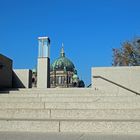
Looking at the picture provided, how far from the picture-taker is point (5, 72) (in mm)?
16359

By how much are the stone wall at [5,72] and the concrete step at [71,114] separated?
6.75 metres

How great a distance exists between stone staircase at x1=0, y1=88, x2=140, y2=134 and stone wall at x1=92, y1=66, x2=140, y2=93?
13.1ft

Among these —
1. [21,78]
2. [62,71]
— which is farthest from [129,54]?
[62,71]

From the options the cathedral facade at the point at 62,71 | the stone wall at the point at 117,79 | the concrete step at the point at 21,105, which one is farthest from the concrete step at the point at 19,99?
the cathedral facade at the point at 62,71

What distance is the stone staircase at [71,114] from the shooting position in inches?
318

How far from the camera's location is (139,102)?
9703mm

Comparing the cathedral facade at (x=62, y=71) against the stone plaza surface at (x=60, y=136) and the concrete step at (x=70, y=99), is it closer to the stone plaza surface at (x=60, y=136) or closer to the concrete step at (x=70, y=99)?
the concrete step at (x=70, y=99)

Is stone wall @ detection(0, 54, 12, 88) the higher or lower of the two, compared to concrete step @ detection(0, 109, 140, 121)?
higher

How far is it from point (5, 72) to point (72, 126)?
8786 mm

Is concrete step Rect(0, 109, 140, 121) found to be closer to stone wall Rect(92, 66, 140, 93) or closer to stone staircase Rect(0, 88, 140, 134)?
stone staircase Rect(0, 88, 140, 134)

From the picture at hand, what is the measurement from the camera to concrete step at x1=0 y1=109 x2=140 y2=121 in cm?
870

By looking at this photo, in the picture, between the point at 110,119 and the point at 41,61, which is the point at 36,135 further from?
the point at 41,61

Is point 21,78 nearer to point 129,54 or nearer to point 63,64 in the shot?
point 129,54

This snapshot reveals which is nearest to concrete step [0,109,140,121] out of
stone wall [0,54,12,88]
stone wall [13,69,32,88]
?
stone wall [0,54,12,88]
